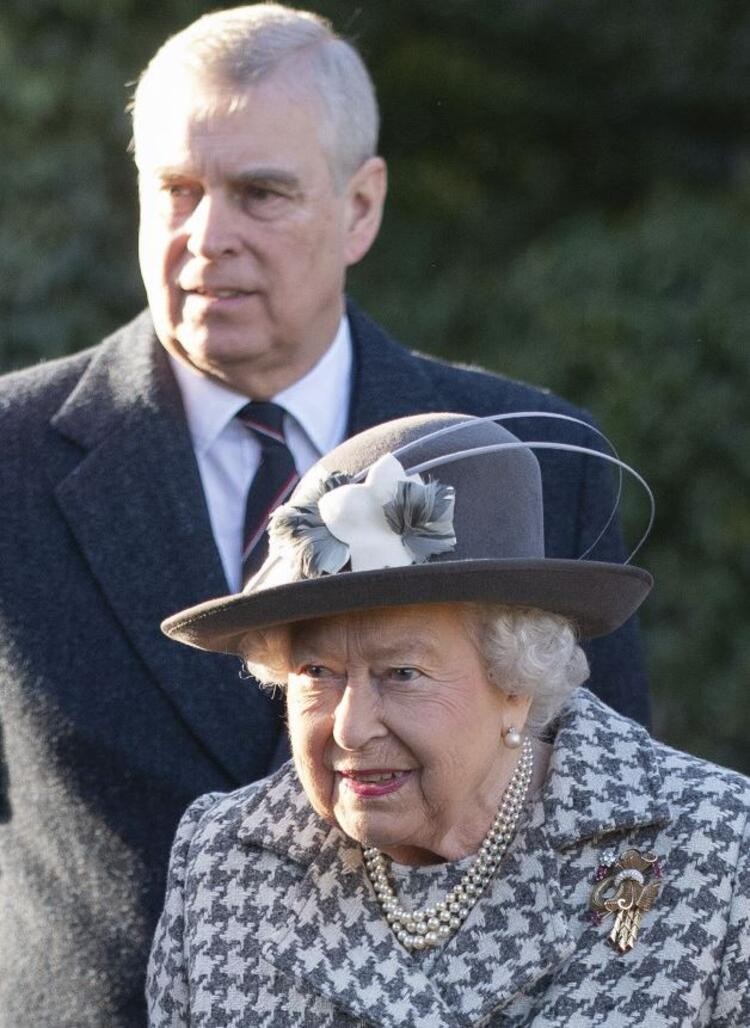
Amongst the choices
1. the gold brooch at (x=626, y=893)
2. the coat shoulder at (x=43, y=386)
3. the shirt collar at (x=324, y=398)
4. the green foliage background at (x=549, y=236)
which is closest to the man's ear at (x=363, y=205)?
the shirt collar at (x=324, y=398)

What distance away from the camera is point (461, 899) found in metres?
2.89

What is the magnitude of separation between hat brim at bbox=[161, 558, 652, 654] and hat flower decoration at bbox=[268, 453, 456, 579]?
44 mm

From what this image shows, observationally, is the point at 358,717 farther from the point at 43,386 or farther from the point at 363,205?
the point at 363,205

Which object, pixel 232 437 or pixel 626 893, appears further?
pixel 232 437

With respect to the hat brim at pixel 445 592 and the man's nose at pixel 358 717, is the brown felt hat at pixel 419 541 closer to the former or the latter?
the hat brim at pixel 445 592

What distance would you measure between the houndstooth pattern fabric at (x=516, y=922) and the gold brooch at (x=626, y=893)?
0.01 meters

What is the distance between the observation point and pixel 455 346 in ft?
25.3

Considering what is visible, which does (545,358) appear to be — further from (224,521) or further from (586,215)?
(224,521)

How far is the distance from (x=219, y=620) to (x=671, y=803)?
0.65 metres

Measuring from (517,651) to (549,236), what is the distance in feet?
17.7

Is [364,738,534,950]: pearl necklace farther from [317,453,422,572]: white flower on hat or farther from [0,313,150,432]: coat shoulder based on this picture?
[0,313,150,432]: coat shoulder

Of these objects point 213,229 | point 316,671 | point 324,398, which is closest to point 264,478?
point 324,398

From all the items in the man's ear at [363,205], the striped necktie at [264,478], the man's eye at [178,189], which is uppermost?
the man's eye at [178,189]

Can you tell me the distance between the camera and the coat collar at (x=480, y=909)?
Result: 9.29 ft
